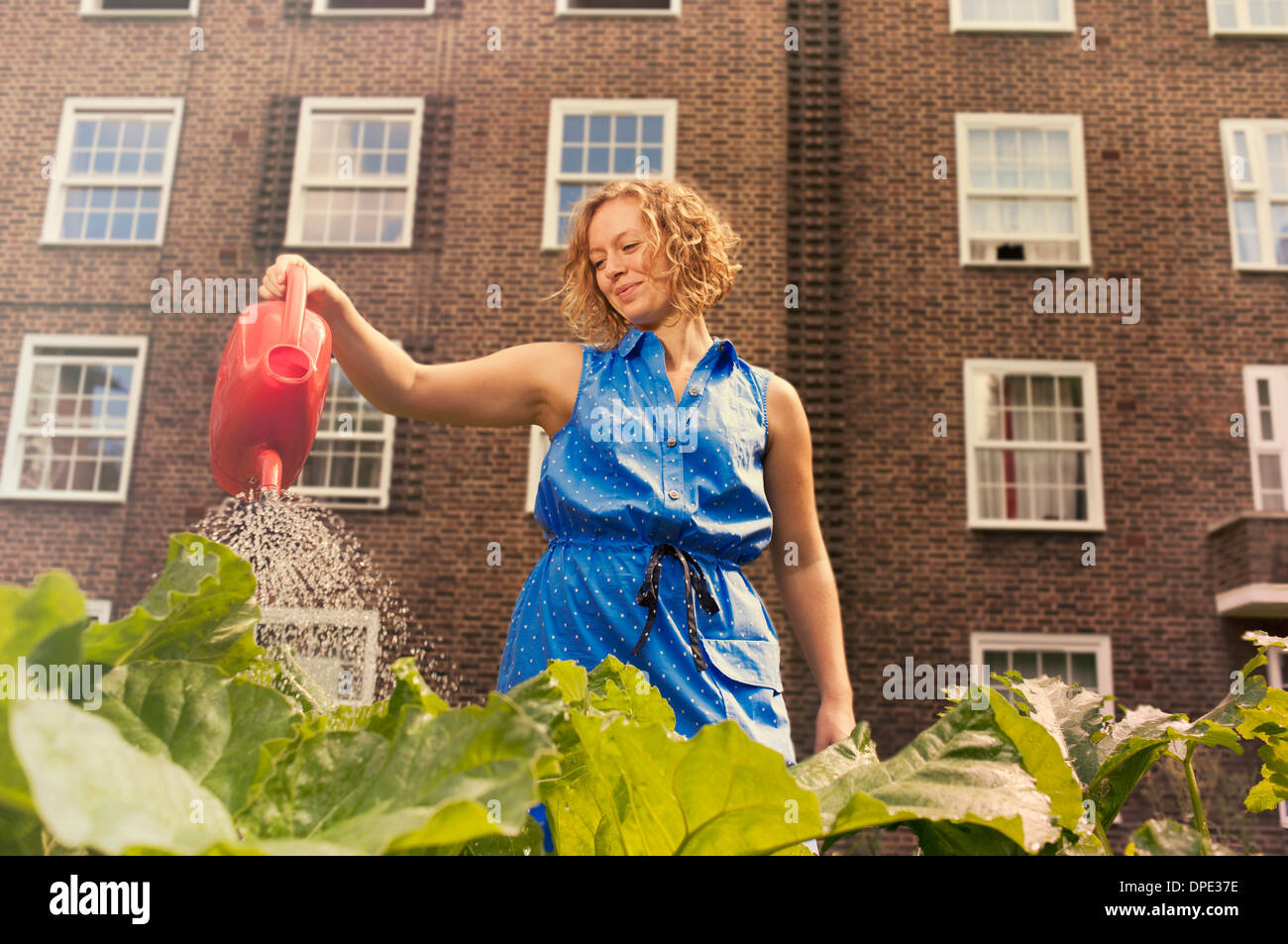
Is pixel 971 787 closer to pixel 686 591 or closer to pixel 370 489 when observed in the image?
pixel 686 591

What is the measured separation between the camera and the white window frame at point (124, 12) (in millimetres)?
12781

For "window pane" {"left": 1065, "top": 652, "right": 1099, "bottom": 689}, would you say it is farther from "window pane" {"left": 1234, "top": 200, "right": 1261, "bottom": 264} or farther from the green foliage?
the green foliage

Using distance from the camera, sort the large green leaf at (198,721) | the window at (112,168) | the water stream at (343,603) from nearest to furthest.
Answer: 1. the large green leaf at (198,721)
2. the water stream at (343,603)
3. the window at (112,168)

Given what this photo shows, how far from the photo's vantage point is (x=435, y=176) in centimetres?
1223

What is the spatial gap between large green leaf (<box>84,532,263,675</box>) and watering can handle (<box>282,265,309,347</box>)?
82cm

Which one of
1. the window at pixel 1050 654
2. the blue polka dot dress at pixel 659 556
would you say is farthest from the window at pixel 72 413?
the blue polka dot dress at pixel 659 556

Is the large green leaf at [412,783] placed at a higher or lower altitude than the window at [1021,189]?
lower

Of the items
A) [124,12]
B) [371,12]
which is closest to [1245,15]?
[371,12]

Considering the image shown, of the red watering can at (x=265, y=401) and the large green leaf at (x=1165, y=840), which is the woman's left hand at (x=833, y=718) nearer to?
the red watering can at (x=265, y=401)

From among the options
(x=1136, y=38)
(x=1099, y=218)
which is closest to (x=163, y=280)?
(x=1099, y=218)

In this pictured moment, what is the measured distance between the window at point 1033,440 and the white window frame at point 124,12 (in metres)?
10.2

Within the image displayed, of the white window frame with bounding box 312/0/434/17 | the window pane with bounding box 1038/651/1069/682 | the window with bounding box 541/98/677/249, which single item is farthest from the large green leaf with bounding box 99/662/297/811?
the white window frame with bounding box 312/0/434/17

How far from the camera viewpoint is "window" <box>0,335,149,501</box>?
12.0 meters
